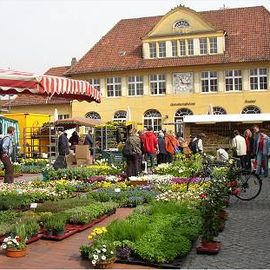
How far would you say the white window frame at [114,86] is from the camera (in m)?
45.0

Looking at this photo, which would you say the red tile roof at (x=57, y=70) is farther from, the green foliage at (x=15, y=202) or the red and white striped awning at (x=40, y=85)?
the red and white striped awning at (x=40, y=85)

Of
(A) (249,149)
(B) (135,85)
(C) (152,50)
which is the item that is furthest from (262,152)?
(C) (152,50)

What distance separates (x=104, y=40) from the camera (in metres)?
49.0

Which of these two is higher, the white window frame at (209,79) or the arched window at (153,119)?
the white window frame at (209,79)

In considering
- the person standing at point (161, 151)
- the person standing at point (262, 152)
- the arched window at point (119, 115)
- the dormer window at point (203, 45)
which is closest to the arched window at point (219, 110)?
the dormer window at point (203, 45)

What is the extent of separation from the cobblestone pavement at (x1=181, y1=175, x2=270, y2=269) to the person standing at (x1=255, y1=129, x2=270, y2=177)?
23.6 feet

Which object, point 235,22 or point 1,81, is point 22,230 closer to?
point 1,81

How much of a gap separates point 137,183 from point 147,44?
1181 inches

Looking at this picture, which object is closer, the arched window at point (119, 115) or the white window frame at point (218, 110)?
the white window frame at point (218, 110)

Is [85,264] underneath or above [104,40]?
underneath

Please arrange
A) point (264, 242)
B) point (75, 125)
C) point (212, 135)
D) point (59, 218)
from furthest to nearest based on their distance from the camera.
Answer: point (75, 125) → point (212, 135) → point (59, 218) → point (264, 242)

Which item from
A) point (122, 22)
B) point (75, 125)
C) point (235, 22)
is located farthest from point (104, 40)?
point (75, 125)

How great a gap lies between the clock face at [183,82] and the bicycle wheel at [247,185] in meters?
29.9

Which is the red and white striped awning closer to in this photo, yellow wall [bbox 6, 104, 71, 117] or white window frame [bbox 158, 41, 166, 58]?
white window frame [bbox 158, 41, 166, 58]
